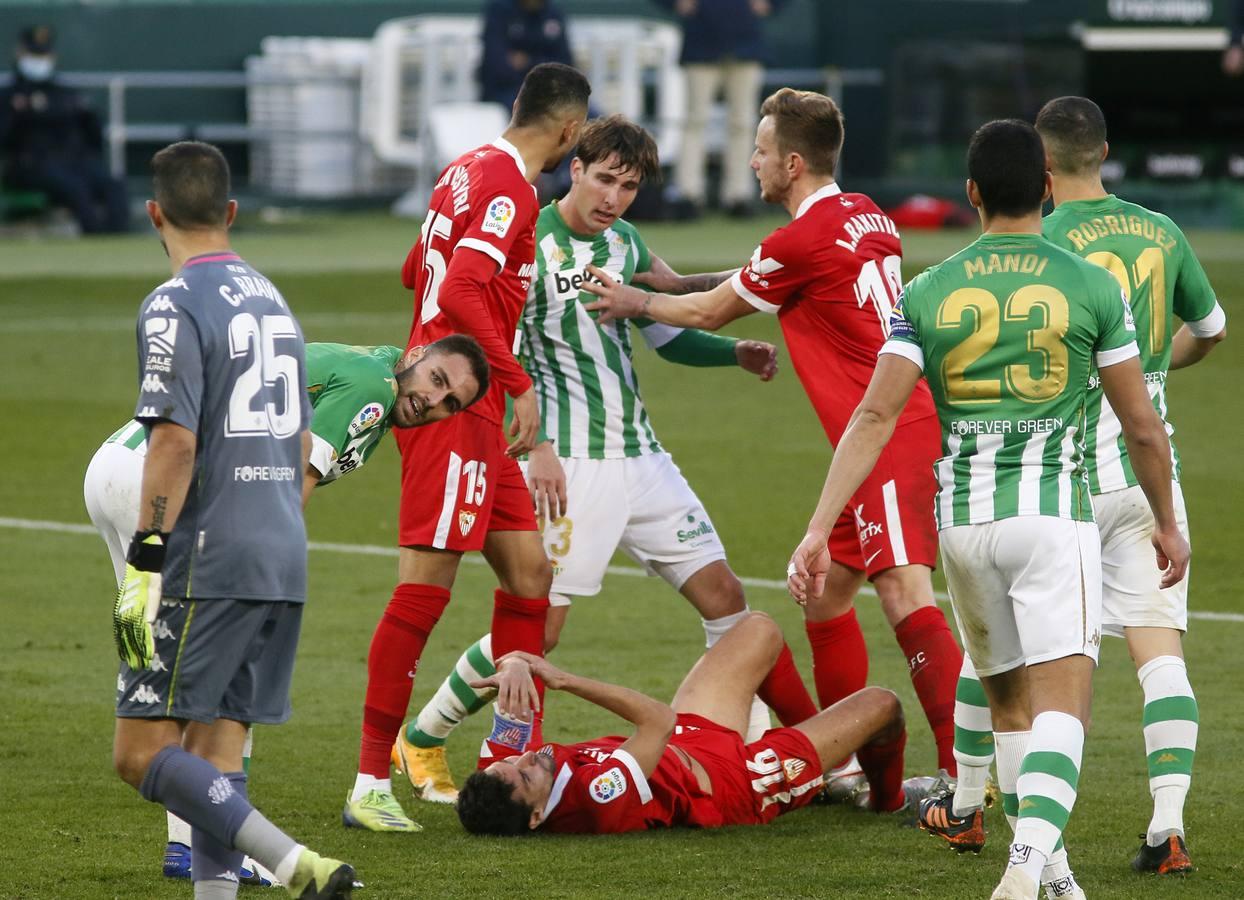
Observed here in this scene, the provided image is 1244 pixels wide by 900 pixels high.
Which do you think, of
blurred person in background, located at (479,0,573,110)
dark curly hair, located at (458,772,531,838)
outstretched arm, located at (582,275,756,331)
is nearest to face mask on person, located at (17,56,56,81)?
blurred person in background, located at (479,0,573,110)

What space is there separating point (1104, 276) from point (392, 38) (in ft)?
71.4

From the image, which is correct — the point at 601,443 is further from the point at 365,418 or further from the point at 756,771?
the point at 365,418

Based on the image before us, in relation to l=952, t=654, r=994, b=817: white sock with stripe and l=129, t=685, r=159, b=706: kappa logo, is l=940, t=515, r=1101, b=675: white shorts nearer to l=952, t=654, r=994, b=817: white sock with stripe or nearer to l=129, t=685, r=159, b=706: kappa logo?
l=952, t=654, r=994, b=817: white sock with stripe

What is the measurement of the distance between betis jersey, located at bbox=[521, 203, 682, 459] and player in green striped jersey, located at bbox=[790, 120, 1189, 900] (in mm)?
1998

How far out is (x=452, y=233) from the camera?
6.17 meters

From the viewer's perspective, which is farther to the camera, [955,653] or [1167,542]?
A: [955,653]

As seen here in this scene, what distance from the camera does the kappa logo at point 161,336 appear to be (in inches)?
178

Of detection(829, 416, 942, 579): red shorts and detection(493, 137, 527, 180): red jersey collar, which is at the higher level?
detection(493, 137, 527, 180): red jersey collar

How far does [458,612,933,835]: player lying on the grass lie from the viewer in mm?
5805

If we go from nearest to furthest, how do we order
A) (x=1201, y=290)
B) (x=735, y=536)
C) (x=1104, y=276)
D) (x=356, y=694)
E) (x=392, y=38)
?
(x=1104, y=276) < (x=1201, y=290) < (x=356, y=694) < (x=735, y=536) < (x=392, y=38)

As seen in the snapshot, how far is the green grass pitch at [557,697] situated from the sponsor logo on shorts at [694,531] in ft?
2.97

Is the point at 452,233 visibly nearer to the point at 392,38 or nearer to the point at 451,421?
the point at 451,421

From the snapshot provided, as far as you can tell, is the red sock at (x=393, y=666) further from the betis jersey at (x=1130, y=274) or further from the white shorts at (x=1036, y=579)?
the betis jersey at (x=1130, y=274)

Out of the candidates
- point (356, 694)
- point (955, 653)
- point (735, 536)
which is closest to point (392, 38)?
point (735, 536)
